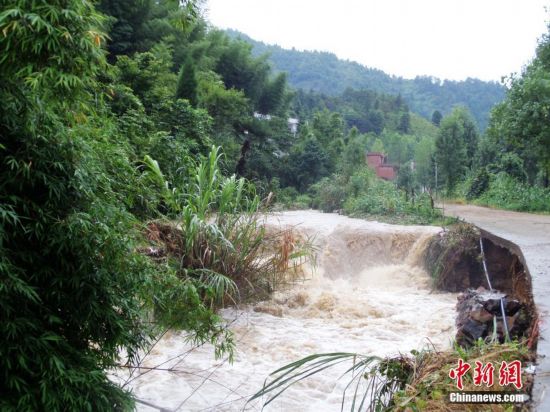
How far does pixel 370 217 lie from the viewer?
13.2 metres

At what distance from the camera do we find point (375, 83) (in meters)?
85.4

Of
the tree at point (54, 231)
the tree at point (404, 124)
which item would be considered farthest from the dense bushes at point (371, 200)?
the tree at point (404, 124)

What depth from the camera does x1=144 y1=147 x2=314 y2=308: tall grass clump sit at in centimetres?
557

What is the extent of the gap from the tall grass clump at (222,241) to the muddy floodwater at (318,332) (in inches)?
13.1

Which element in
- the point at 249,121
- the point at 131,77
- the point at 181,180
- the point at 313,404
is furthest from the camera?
the point at 249,121

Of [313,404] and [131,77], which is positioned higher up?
[131,77]

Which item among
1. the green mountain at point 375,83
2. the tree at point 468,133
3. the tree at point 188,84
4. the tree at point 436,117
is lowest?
the tree at point 188,84

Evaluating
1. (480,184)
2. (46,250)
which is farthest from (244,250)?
(480,184)

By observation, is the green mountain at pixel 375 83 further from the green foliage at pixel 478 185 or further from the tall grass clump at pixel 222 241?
the tall grass clump at pixel 222 241

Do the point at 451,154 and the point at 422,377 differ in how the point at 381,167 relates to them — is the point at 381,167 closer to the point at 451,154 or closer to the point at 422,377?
the point at 451,154

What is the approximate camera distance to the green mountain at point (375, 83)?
76.8 meters

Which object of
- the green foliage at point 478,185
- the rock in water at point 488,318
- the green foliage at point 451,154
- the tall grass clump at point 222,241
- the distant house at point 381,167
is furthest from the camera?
the distant house at point 381,167

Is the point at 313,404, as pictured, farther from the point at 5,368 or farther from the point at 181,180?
the point at 181,180

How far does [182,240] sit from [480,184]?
15.4 m
